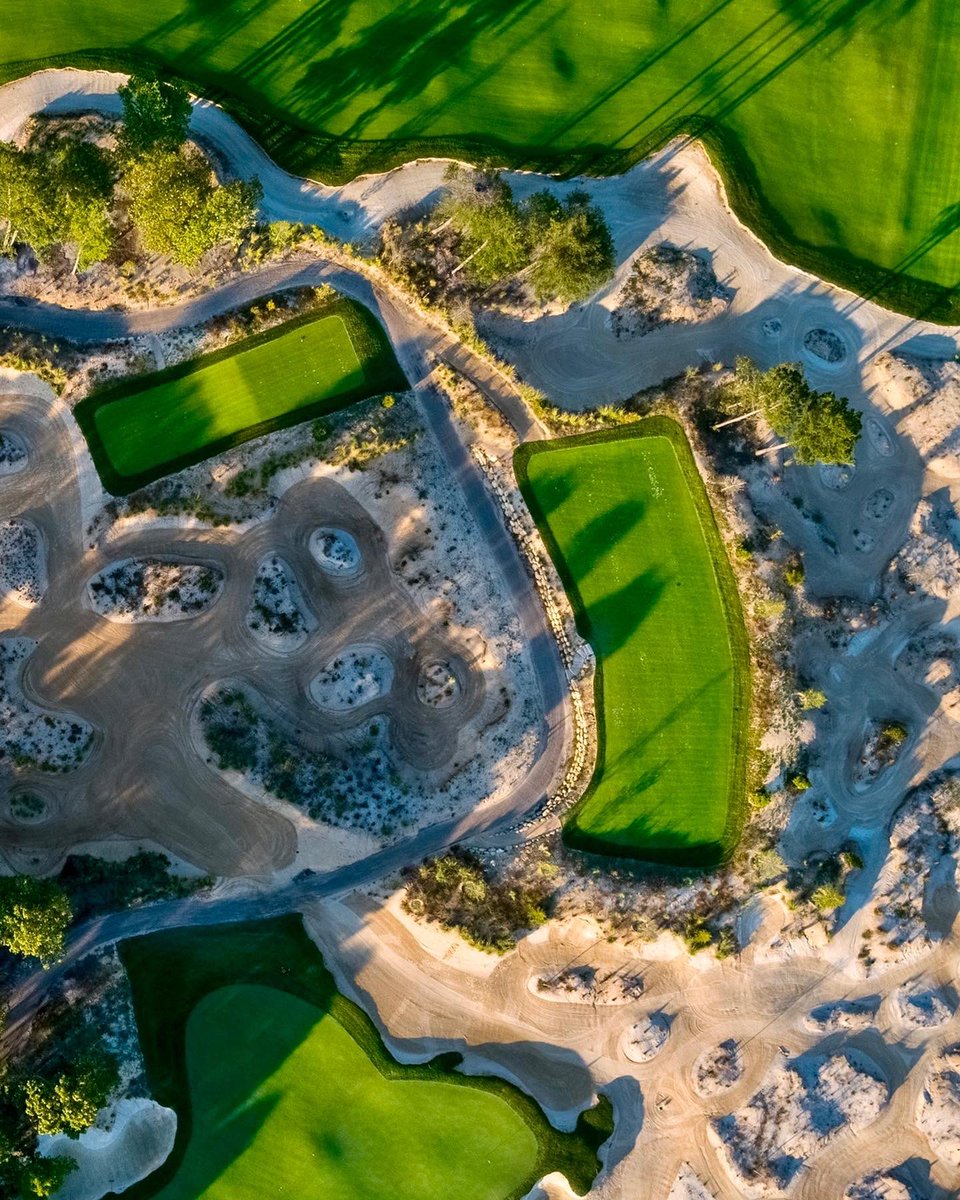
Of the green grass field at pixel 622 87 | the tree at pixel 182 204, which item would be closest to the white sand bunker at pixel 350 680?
the tree at pixel 182 204

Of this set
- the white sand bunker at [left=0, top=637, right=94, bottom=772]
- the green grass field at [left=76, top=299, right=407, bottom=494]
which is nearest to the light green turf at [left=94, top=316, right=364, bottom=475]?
the green grass field at [left=76, top=299, right=407, bottom=494]

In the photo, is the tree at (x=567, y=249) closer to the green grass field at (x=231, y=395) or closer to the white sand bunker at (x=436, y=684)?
the green grass field at (x=231, y=395)

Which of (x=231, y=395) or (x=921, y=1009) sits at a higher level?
(x=231, y=395)

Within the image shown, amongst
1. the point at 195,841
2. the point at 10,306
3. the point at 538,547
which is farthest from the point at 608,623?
the point at 10,306

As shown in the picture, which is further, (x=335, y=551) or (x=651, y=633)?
(x=651, y=633)

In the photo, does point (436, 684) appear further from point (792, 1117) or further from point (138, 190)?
point (792, 1117)

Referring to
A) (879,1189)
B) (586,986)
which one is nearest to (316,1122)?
(586,986)

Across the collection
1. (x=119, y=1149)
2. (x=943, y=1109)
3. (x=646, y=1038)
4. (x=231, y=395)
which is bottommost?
(x=943, y=1109)

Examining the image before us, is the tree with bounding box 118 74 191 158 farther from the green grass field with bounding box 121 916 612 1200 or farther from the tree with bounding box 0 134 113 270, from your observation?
the green grass field with bounding box 121 916 612 1200
